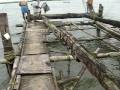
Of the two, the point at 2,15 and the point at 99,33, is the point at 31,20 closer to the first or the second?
the point at 99,33

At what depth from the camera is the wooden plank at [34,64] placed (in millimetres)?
8812

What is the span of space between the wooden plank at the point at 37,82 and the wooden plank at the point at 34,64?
362 millimetres

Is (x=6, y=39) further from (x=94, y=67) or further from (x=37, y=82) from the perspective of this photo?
(x=94, y=67)

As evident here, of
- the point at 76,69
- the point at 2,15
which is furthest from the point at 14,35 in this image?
the point at 2,15

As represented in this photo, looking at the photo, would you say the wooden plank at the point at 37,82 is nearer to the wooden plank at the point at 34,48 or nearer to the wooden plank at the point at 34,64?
the wooden plank at the point at 34,64

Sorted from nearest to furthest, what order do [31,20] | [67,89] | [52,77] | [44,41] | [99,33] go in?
[52,77] < [67,89] < [44,41] < [31,20] < [99,33]

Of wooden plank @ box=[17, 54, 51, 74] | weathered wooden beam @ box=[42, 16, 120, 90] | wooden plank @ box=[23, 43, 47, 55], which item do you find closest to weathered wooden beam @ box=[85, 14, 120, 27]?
wooden plank @ box=[23, 43, 47, 55]

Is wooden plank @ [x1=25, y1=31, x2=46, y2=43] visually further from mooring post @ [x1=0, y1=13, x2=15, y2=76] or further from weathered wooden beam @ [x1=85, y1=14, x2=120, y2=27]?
weathered wooden beam @ [x1=85, y1=14, x2=120, y2=27]

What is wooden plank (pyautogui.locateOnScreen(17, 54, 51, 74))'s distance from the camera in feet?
28.9

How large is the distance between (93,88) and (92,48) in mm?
6496

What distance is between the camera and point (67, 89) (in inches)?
350

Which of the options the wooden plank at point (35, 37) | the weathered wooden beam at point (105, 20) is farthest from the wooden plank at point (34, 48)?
the weathered wooden beam at point (105, 20)

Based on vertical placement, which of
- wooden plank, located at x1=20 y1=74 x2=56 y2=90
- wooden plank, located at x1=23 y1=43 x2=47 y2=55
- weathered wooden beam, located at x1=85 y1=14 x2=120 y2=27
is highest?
weathered wooden beam, located at x1=85 y1=14 x2=120 y2=27

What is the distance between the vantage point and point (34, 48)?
11.7 metres
